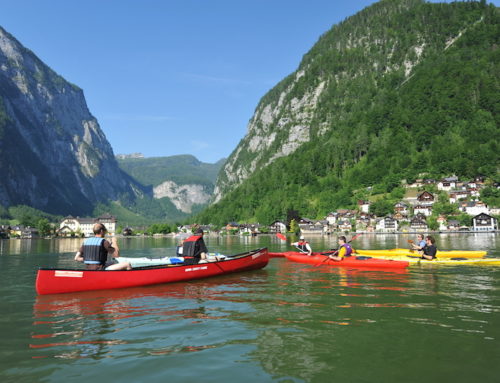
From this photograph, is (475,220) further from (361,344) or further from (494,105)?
(361,344)

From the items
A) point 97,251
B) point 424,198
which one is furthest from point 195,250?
point 424,198

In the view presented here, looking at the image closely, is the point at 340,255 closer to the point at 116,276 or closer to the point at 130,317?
the point at 116,276

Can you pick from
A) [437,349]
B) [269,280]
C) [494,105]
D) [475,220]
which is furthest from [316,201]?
[437,349]

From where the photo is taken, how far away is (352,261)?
76.0 feet

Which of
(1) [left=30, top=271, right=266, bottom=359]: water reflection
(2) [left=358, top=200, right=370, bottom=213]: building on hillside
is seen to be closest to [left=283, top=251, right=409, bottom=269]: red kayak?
(1) [left=30, top=271, right=266, bottom=359]: water reflection

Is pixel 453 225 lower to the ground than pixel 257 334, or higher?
higher

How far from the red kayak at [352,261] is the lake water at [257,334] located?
5.21m

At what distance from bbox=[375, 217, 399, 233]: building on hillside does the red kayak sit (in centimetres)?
12029

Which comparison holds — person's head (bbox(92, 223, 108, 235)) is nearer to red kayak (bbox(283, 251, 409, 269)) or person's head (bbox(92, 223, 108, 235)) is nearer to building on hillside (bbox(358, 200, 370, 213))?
red kayak (bbox(283, 251, 409, 269))

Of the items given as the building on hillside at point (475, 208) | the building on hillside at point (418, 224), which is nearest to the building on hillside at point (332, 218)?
the building on hillside at point (418, 224)

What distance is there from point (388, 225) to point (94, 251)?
136665 millimetres

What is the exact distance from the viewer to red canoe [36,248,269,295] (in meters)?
14.6

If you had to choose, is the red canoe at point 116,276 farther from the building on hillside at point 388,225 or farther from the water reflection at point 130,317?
the building on hillside at point 388,225

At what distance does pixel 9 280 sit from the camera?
798 inches
